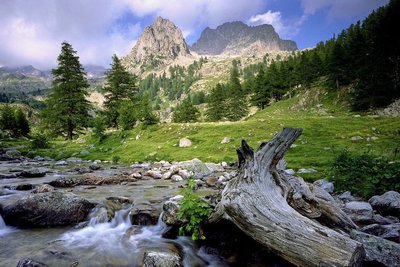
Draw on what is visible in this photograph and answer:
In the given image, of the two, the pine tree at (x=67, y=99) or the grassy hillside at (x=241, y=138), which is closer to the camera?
the grassy hillside at (x=241, y=138)

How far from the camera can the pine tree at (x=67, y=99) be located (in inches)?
1853

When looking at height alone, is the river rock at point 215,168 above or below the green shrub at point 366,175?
below

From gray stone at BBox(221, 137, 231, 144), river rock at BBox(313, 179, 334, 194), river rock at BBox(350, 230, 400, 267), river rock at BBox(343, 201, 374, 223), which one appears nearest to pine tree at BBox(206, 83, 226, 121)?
gray stone at BBox(221, 137, 231, 144)

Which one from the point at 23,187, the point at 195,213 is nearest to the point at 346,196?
the point at 195,213

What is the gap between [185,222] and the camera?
7.40 meters

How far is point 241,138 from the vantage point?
105 ft

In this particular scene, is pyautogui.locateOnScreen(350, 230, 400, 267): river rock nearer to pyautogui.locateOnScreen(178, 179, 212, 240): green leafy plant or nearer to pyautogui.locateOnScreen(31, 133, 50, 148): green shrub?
pyautogui.locateOnScreen(178, 179, 212, 240): green leafy plant

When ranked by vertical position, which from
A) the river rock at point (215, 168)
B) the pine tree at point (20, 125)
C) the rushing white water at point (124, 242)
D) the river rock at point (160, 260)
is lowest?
the rushing white water at point (124, 242)

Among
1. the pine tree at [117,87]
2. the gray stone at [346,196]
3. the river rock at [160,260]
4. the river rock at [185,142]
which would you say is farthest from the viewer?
the pine tree at [117,87]

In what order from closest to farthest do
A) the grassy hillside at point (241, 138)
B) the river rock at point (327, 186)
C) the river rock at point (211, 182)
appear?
the river rock at point (327, 186) → the river rock at point (211, 182) → the grassy hillside at point (241, 138)

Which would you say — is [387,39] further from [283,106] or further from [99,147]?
[99,147]

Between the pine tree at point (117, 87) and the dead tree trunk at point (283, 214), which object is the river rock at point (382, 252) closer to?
the dead tree trunk at point (283, 214)

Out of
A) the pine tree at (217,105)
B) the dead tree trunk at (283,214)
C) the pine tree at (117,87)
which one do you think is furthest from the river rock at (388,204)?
the pine tree at (217,105)

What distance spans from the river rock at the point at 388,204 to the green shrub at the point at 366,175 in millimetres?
1269
